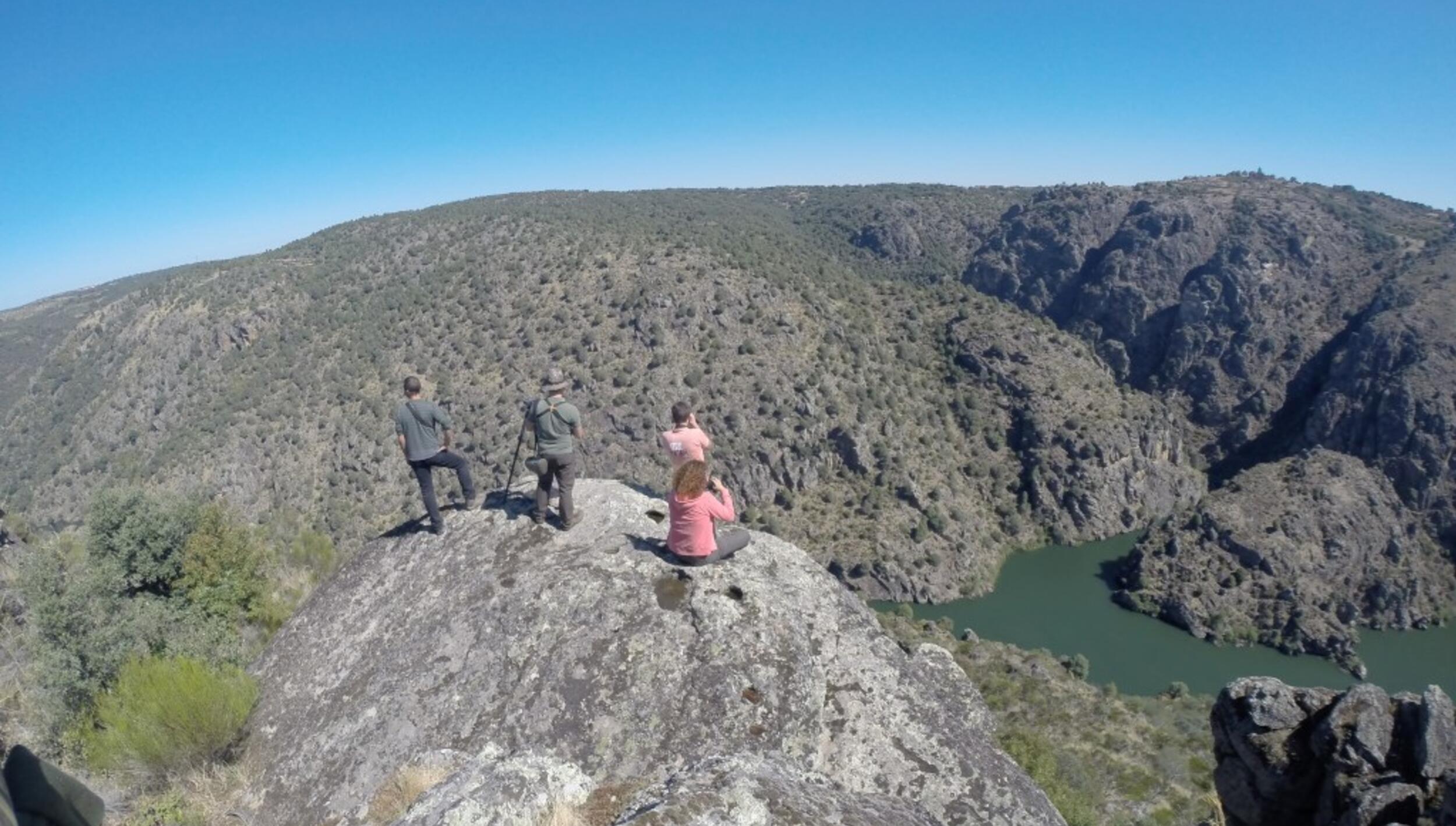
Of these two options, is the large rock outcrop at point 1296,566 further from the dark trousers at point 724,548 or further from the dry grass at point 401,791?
the dry grass at point 401,791

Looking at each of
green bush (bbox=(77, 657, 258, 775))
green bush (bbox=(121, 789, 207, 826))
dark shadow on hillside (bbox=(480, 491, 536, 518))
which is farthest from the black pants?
green bush (bbox=(121, 789, 207, 826))

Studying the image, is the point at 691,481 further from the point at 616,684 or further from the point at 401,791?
the point at 401,791

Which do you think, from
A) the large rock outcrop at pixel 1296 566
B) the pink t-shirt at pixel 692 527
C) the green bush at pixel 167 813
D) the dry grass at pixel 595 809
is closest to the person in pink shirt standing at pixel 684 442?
the pink t-shirt at pixel 692 527

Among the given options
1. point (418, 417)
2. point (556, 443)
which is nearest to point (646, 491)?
point (556, 443)

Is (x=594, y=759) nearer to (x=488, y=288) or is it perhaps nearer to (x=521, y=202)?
(x=488, y=288)

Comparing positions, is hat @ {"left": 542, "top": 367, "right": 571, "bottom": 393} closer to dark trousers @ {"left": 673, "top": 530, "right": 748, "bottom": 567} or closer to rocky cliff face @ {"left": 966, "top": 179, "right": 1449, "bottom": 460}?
dark trousers @ {"left": 673, "top": 530, "right": 748, "bottom": 567}

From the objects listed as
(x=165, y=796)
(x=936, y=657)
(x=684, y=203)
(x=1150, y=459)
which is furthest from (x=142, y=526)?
(x=684, y=203)

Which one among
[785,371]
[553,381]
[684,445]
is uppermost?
[553,381]
